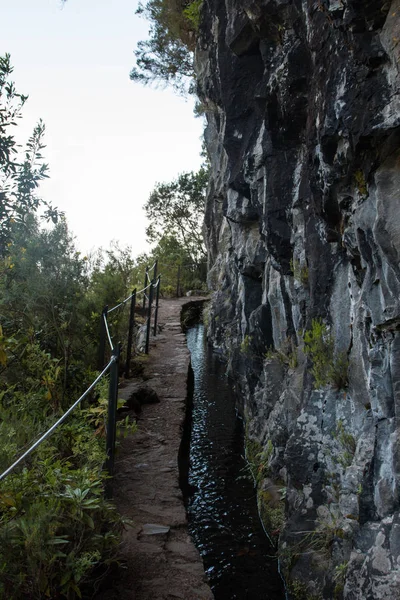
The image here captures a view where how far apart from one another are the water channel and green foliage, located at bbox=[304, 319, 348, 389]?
5.50 feet

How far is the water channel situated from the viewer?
4016mm

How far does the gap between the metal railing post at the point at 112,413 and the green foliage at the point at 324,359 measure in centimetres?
178

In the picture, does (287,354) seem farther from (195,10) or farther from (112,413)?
(195,10)

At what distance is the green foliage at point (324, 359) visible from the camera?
397 cm

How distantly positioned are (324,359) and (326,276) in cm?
80

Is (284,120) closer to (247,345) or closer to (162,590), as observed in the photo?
(247,345)

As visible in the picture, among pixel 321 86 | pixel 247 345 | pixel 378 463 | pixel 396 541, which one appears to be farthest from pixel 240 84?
pixel 396 541

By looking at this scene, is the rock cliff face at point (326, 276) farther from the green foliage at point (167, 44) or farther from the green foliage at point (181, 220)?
the green foliage at point (181, 220)

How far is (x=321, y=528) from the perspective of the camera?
3.74 meters

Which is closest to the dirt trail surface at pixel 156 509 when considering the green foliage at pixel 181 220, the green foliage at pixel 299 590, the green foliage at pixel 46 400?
the green foliage at pixel 46 400

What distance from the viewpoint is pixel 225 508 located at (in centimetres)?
515

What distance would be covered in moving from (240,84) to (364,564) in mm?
6258

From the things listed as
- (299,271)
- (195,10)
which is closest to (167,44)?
(195,10)

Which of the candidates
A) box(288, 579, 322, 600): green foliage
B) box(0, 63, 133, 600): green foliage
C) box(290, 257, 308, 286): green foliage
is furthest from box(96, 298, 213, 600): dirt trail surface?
box(290, 257, 308, 286): green foliage
